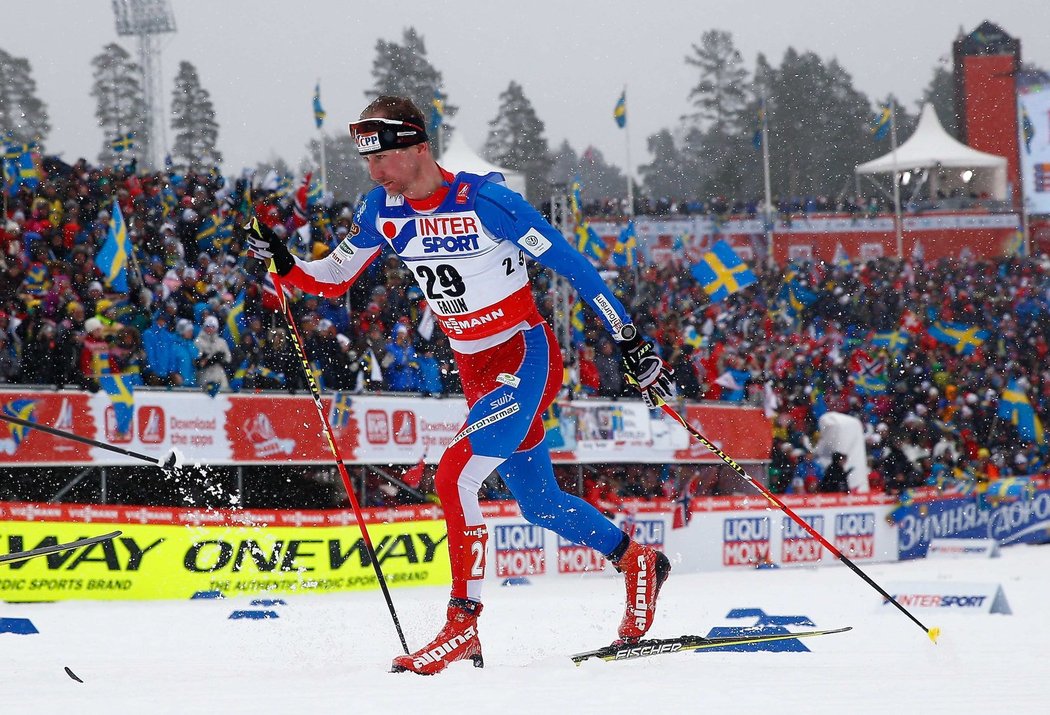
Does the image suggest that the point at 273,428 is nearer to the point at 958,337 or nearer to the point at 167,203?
the point at 167,203

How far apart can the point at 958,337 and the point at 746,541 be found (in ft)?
30.7

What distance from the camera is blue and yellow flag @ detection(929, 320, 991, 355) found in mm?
22531

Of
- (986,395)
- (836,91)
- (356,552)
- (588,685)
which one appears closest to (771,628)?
(588,685)

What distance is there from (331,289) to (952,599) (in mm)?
6012

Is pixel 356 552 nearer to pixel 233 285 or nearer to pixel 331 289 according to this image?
pixel 233 285

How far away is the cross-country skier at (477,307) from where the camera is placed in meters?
5.10

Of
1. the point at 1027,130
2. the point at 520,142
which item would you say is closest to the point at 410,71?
the point at 520,142

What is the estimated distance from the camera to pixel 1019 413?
67.7ft

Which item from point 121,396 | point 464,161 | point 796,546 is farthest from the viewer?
point 464,161

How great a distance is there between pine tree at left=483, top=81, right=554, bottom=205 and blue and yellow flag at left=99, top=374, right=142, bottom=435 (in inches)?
2147

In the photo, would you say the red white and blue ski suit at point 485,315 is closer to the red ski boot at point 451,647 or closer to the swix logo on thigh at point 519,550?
the red ski boot at point 451,647

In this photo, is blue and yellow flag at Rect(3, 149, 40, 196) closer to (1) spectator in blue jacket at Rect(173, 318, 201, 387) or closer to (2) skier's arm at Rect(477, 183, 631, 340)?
(1) spectator in blue jacket at Rect(173, 318, 201, 387)

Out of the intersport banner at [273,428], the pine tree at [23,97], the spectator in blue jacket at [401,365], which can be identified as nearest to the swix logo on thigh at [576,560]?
the intersport banner at [273,428]

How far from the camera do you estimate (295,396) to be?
12750 mm
